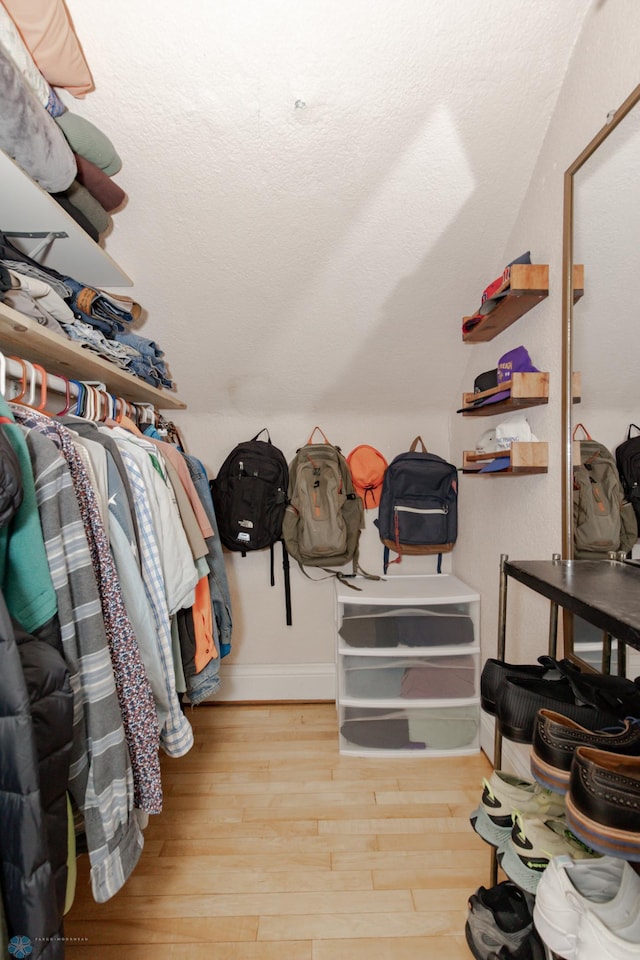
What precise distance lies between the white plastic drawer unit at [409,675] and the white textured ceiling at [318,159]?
1.13 m

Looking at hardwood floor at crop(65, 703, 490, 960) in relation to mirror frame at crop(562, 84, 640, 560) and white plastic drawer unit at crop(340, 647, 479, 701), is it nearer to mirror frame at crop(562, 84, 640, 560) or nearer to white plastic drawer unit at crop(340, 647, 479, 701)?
white plastic drawer unit at crop(340, 647, 479, 701)

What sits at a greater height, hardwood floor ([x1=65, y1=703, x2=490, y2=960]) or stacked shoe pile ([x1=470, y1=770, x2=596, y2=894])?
stacked shoe pile ([x1=470, y1=770, x2=596, y2=894])

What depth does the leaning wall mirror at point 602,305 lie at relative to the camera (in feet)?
3.27

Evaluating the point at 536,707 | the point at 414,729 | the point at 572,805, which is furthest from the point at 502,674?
the point at 414,729

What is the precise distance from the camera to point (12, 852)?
599mm

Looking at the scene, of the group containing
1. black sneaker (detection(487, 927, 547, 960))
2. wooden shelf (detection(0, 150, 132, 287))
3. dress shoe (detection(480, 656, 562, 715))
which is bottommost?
black sneaker (detection(487, 927, 547, 960))

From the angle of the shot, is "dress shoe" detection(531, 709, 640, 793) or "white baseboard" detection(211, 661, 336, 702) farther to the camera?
"white baseboard" detection(211, 661, 336, 702)

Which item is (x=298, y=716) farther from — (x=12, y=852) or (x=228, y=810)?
(x=12, y=852)

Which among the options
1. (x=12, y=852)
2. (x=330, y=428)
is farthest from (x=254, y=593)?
(x=12, y=852)

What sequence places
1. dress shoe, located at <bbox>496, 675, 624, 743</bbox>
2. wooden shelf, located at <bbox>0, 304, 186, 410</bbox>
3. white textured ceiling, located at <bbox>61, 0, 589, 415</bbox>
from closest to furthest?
dress shoe, located at <bbox>496, 675, 624, 743</bbox>, wooden shelf, located at <bbox>0, 304, 186, 410</bbox>, white textured ceiling, located at <bbox>61, 0, 589, 415</bbox>

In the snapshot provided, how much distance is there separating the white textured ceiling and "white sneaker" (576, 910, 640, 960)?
5.79ft

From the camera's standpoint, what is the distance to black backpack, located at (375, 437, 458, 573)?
2.19 m

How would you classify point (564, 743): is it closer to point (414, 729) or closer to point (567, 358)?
point (567, 358)

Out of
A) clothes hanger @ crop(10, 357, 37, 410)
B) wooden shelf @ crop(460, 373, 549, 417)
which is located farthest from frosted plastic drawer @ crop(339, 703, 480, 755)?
clothes hanger @ crop(10, 357, 37, 410)
